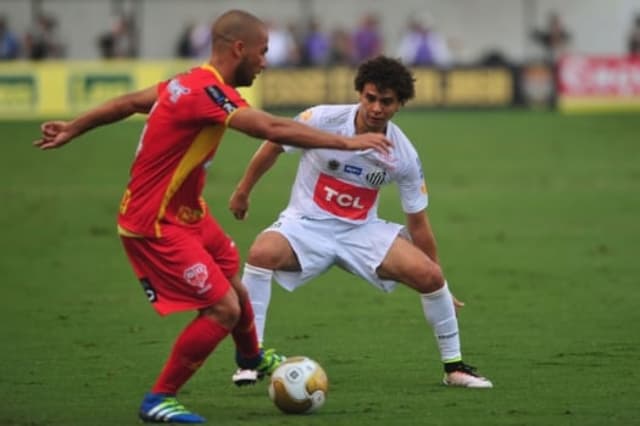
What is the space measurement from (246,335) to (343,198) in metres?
1.25

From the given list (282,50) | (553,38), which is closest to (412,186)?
(282,50)

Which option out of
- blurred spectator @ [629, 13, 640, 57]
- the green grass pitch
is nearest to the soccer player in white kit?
the green grass pitch

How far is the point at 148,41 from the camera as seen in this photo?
143 feet

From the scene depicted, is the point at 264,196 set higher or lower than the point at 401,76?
lower

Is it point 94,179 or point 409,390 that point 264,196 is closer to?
point 94,179

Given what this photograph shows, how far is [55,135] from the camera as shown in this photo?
9211 millimetres

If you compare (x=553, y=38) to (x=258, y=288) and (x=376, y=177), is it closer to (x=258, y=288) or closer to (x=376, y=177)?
(x=376, y=177)

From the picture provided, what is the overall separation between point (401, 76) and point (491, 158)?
20011 millimetres

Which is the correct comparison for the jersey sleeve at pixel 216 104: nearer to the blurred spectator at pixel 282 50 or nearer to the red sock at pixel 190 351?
the red sock at pixel 190 351

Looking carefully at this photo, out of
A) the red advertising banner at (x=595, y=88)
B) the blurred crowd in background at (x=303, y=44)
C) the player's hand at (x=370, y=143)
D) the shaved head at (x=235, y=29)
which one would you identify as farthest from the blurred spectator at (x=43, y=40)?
the player's hand at (x=370, y=143)

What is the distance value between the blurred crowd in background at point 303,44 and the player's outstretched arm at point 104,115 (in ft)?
87.8

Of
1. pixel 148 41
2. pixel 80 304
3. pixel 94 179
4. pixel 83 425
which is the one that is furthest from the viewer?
pixel 148 41

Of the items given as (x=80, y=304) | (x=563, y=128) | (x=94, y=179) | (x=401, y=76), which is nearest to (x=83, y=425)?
(x=401, y=76)

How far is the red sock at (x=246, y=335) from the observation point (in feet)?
31.2
